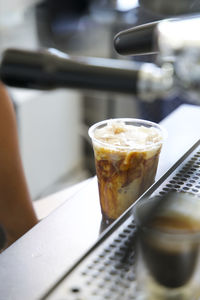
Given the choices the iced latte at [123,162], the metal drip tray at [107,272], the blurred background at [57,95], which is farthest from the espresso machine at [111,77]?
the blurred background at [57,95]

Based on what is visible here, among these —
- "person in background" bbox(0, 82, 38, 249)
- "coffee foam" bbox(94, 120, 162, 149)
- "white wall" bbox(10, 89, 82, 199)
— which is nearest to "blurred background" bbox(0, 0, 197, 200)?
"white wall" bbox(10, 89, 82, 199)

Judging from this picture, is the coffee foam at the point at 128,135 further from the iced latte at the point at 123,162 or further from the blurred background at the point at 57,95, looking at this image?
the blurred background at the point at 57,95

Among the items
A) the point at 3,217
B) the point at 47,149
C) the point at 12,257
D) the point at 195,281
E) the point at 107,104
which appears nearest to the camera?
the point at 195,281

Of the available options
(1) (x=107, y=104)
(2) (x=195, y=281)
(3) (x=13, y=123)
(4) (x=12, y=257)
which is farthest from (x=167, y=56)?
(1) (x=107, y=104)

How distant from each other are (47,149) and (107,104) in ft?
1.47

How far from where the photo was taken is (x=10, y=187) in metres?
1.15

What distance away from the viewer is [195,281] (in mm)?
534

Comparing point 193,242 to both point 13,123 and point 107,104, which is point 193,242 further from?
point 107,104

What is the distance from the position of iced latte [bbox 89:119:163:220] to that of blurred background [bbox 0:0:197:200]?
129cm

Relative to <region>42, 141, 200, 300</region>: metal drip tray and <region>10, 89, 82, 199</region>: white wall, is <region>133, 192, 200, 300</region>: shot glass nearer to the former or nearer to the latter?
<region>42, 141, 200, 300</region>: metal drip tray

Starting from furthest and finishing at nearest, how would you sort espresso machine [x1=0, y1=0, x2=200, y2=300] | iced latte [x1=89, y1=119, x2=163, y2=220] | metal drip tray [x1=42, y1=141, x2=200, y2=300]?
iced latte [x1=89, y1=119, x2=163, y2=220] < metal drip tray [x1=42, y1=141, x2=200, y2=300] < espresso machine [x1=0, y1=0, x2=200, y2=300]

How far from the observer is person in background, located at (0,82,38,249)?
113cm

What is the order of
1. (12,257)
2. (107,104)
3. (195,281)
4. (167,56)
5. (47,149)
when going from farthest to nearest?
(107,104) < (47,149) < (12,257) < (195,281) < (167,56)

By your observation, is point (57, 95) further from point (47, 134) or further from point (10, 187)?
point (10, 187)
